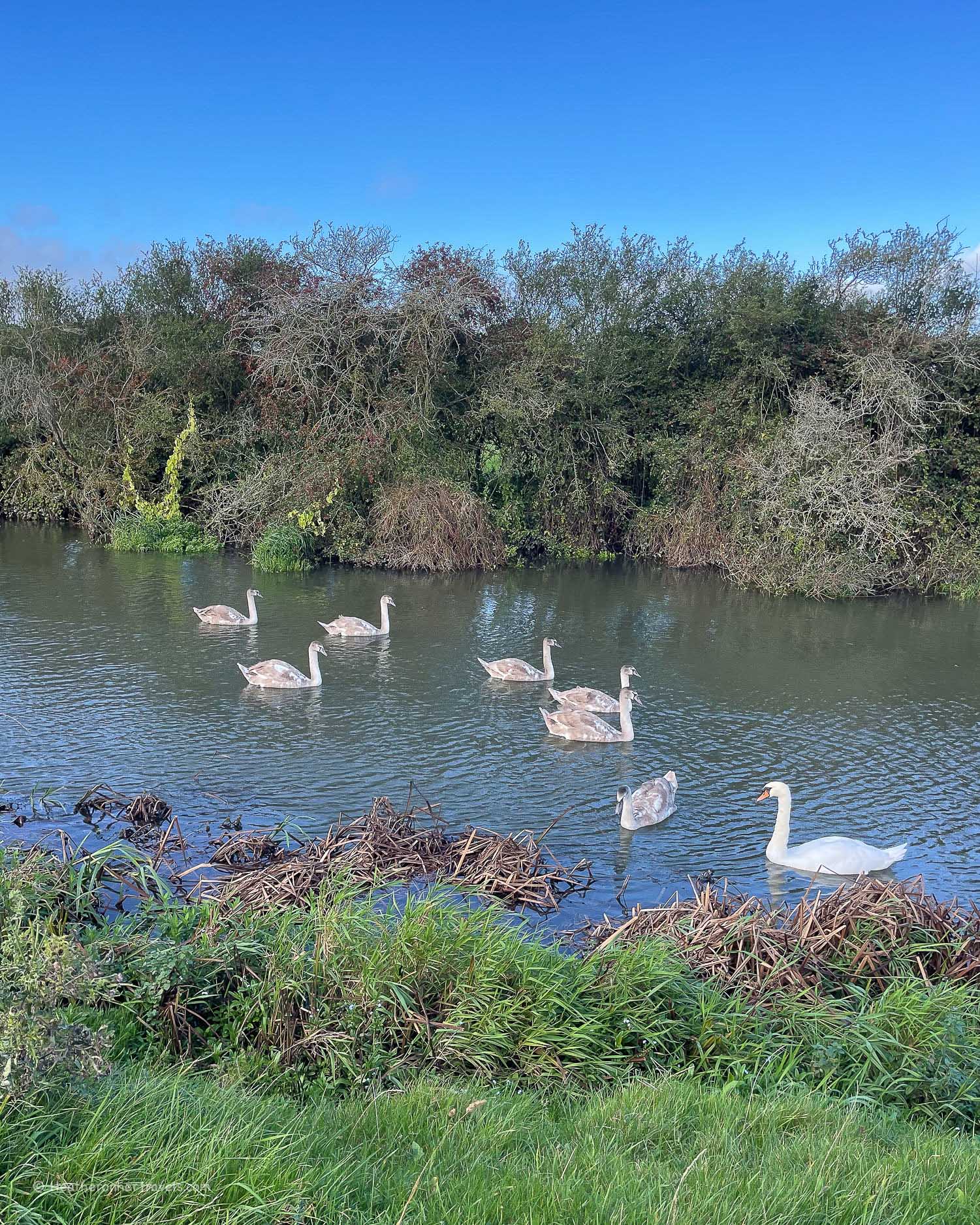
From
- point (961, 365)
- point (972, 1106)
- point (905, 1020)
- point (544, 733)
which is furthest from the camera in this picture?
point (961, 365)

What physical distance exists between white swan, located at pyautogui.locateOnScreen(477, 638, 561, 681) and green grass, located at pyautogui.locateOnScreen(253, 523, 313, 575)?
33.1 feet

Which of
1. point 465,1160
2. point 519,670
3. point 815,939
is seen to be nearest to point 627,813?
point 815,939

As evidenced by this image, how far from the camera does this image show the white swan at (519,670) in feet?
49.4

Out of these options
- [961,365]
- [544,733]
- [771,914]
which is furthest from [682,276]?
[771,914]

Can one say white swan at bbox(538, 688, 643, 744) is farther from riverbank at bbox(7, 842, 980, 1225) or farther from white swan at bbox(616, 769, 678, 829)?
riverbank at bbox(7, 842, 980, 1225)

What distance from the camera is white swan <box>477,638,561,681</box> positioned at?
15.1 m

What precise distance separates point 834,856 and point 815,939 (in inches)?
95.7

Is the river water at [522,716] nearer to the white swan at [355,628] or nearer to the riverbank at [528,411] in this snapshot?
the white swan at [355,628]

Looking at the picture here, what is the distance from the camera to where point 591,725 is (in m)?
12.4

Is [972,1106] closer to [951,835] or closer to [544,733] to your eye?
[951,835]

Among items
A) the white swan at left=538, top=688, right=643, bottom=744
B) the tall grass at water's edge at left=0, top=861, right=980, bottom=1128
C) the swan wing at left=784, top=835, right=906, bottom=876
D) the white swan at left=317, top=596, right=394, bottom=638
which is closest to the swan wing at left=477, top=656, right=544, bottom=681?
the white swan at left=538, top=688, right=643, bottom=744

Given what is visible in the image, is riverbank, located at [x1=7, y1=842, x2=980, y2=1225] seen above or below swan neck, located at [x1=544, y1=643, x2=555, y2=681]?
below

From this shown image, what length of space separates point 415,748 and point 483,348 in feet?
58.3

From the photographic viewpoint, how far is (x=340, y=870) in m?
6.96
